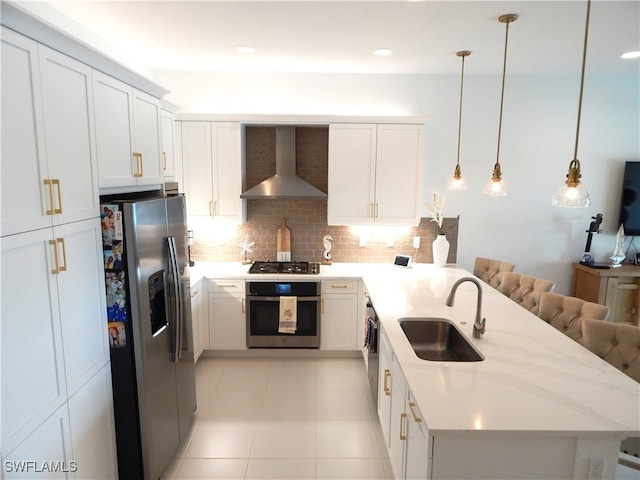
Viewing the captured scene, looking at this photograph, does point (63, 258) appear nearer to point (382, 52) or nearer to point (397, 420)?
point (397, 420)

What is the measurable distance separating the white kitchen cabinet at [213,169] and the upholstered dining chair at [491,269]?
2.61 m

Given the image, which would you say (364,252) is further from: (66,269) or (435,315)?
(66,269)

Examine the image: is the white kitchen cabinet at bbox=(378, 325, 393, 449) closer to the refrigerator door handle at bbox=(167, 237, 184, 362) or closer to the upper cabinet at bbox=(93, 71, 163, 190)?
the refrigerator door handle at bbox=(167, 237, 184, 362)

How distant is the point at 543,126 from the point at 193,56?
3.66 metres

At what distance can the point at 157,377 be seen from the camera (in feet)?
7.22

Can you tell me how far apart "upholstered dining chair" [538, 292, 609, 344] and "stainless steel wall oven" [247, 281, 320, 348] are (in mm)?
1975

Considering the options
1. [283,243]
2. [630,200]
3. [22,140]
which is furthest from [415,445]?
[630,200]

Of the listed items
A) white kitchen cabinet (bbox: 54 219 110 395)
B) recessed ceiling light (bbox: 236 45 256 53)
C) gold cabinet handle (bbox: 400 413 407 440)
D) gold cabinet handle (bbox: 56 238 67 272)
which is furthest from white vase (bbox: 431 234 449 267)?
gold cabinet handle (bbox: 56 238 67 272)

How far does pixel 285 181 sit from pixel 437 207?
5.47 feet

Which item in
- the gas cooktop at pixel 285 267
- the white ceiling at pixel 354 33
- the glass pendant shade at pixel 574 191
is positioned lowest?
the gas cooktop at pixel 285 267

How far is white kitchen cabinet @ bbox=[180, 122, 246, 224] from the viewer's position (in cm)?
374

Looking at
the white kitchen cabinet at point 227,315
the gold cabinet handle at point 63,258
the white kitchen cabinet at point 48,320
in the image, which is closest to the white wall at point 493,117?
the white kitchen cabinet at point 227,315

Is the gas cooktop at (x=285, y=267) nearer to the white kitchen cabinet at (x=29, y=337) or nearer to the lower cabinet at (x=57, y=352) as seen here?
the lower cabinet at (x=57, y=352)

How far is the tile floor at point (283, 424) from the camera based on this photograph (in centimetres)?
244
